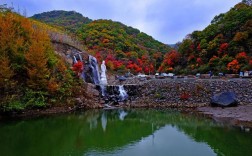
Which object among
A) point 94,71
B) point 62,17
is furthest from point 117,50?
point 62,17

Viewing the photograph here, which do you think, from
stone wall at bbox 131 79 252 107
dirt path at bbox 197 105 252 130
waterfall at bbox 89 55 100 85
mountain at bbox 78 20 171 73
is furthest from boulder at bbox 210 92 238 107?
mountain at bbox 78 20 171 73

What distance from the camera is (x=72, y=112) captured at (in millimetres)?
22344

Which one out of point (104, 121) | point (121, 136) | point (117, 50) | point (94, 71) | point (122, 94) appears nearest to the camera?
point (121, 136)

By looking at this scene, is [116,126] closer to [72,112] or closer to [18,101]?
[72,112]

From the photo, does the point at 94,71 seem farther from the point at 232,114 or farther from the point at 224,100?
the point at 232,114

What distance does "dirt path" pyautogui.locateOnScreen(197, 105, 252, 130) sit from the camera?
1794 cm

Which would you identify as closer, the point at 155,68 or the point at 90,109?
the point at 90,109

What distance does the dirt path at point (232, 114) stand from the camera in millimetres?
17938

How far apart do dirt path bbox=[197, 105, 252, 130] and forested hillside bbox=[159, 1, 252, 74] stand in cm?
1437

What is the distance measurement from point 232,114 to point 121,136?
969 cm

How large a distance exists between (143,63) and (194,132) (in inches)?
1529

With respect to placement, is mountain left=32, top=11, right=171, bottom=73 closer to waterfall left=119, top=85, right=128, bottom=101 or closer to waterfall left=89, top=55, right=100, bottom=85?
waterfall left=89, top=55, right=100, bottom=85

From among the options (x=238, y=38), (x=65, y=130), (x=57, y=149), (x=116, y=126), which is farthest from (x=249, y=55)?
(x=57, y=149)

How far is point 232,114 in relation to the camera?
20.4 meters
